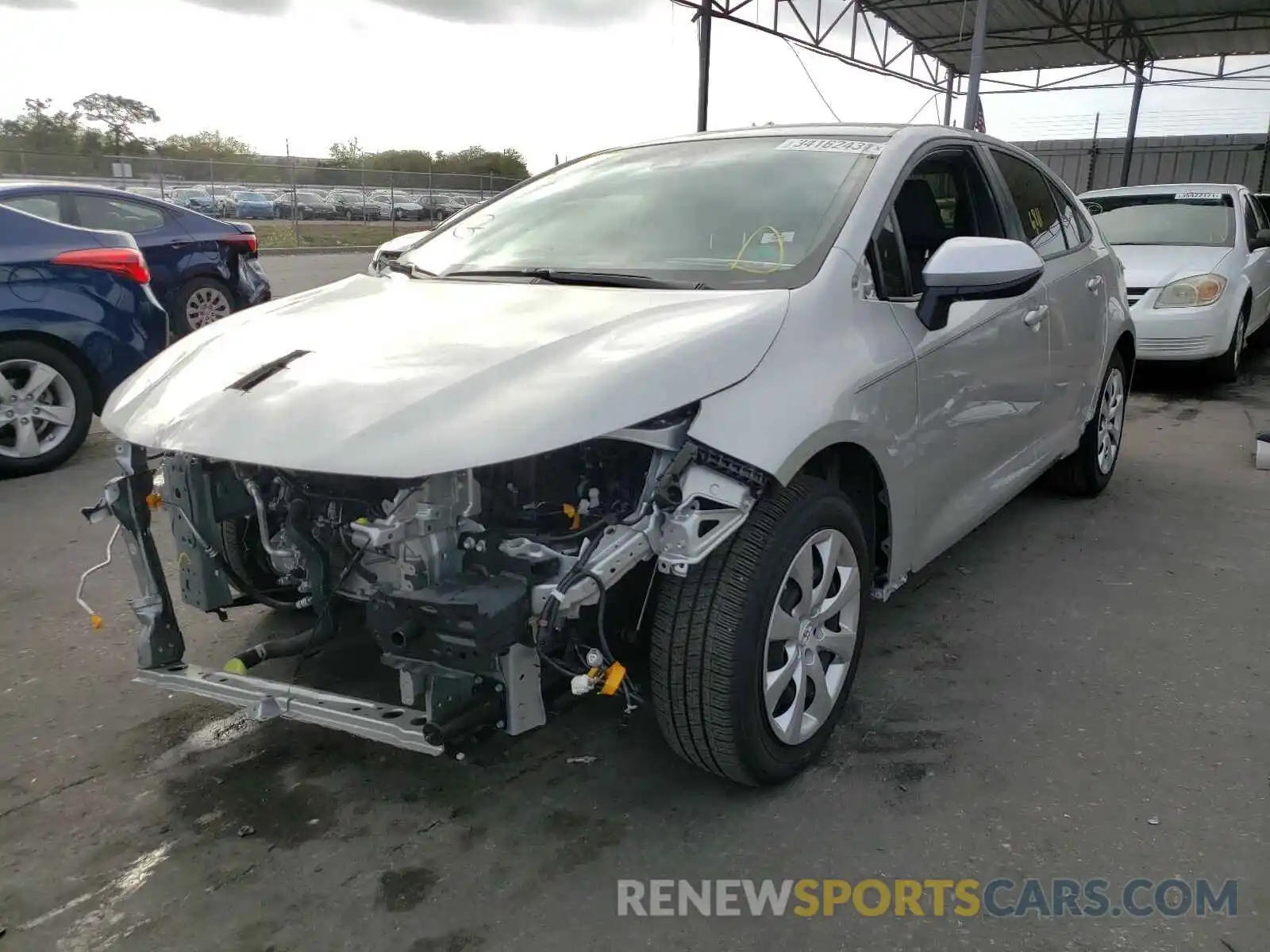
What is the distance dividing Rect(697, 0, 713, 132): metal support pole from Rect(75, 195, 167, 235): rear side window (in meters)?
9.74

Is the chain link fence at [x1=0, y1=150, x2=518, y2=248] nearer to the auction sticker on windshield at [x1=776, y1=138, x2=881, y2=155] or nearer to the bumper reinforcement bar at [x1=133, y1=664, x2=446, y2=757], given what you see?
the auction sticker on windshield at [x1=776, y1=138, x2=881, y2=155]

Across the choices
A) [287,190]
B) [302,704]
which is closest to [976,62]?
[302,704]

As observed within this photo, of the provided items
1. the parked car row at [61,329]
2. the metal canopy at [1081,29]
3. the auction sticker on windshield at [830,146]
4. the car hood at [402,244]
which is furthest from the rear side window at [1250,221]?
the metal canopy at [1081,29]

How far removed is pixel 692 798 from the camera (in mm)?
2572

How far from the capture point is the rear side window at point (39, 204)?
6.91 meters

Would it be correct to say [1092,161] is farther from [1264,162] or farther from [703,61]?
[703,61]

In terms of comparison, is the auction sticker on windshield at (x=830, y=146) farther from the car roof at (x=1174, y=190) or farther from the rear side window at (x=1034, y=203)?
the car roof at (x=1174, y=190)

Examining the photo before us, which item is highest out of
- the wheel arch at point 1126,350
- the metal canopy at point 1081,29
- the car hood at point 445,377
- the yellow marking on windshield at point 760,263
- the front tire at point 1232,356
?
the metal canopy at point 1081,29

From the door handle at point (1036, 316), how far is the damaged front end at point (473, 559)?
6.19 feet

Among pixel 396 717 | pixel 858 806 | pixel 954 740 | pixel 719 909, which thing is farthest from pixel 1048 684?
pixel 396 717

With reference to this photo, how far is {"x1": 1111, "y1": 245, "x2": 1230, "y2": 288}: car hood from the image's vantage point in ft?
25.4

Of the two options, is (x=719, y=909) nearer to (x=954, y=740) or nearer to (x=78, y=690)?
(x=954, y=740)

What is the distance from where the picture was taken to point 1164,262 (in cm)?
799

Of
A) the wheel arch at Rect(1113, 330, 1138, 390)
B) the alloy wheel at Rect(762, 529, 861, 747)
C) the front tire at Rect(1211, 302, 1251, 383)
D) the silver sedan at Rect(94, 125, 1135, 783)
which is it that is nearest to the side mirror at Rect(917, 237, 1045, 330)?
the silver sedan at Rect(94, 125, 1135, 783)
